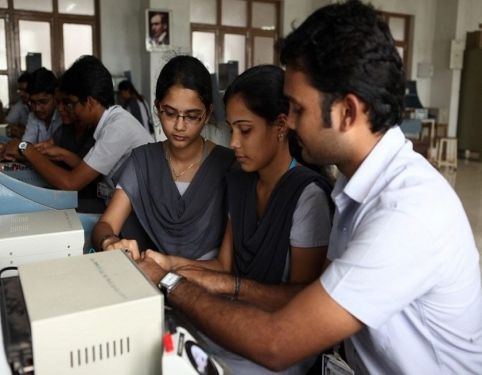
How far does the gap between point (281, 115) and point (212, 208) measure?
1.35ft

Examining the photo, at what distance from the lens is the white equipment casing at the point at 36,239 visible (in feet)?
3.45

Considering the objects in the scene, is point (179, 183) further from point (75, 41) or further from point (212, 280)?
point (75, 41)

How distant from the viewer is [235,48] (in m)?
8.23

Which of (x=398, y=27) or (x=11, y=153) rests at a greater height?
(x=398, y=27)

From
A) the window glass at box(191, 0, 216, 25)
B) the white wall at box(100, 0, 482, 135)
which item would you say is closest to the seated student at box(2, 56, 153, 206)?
the white wall at box(100, 0, 482, 135)

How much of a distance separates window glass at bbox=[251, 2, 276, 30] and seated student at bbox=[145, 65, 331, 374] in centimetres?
746

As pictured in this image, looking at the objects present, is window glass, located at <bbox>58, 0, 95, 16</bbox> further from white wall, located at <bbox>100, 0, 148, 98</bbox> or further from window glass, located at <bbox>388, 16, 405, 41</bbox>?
window glass, located at <bbox>388, 16, 405, 41</bbox>

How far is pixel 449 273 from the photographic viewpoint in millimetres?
819

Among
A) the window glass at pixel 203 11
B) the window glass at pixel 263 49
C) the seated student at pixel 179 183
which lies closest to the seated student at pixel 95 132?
the seated student at pixel 179 183

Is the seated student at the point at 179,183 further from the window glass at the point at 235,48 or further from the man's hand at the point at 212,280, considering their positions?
the window glass at the point at 235,48

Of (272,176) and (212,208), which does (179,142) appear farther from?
(272,176)

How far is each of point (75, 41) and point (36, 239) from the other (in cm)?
689

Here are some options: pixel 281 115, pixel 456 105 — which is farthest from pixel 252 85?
pixel 456 105

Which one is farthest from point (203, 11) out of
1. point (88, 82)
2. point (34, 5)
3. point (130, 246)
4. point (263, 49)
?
point (130, 246)
